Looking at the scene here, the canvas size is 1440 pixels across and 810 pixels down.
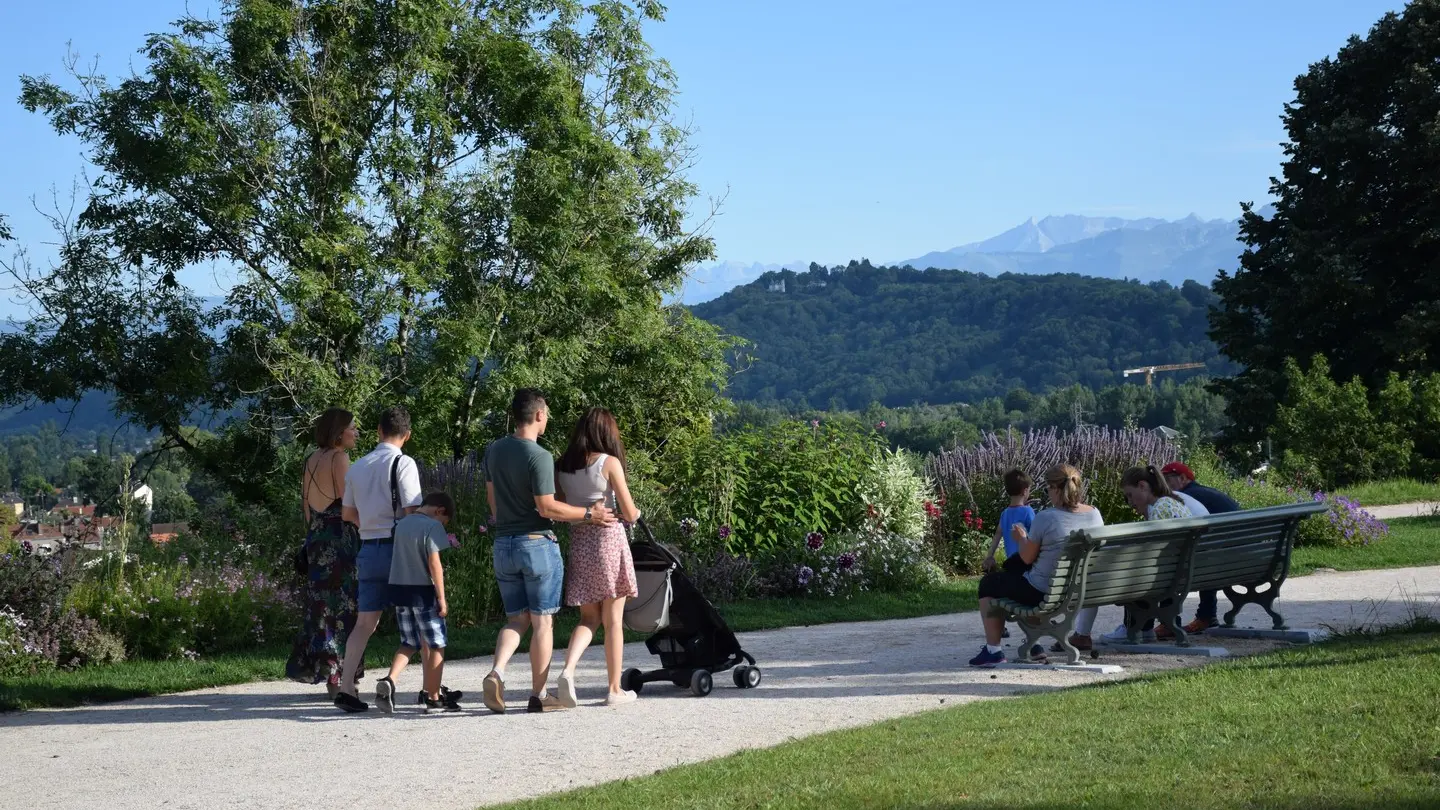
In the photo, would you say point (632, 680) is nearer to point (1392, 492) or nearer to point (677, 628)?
point (677, 628)

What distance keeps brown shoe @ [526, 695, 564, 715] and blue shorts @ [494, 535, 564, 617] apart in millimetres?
475

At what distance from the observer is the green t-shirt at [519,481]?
7547 millimetres

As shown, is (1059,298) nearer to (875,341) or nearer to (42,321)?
(875,341)

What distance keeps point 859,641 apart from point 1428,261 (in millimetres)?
28306

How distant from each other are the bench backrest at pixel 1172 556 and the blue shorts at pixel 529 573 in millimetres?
2990

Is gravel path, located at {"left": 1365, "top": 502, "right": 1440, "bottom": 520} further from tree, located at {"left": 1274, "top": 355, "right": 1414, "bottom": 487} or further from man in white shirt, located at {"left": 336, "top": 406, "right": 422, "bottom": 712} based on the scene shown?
man in white shirt, located at {"left": 336, "top": 406, "right": 422, "bottom": 712}

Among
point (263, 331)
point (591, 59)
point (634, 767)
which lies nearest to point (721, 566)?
point (634, 767)

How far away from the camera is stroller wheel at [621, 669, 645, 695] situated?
27.5 ft

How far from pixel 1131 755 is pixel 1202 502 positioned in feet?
15.5

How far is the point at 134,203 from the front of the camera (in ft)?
60.5

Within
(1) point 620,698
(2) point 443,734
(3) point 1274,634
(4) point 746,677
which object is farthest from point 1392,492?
(2) point 443,734

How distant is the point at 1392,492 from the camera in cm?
2259

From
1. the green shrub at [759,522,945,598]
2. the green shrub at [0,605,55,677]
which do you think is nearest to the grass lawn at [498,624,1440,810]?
the green shrub at [0,605,55,677]

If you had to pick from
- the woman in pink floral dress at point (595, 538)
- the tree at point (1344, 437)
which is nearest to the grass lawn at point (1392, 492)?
the tree at point (1344, 437)
